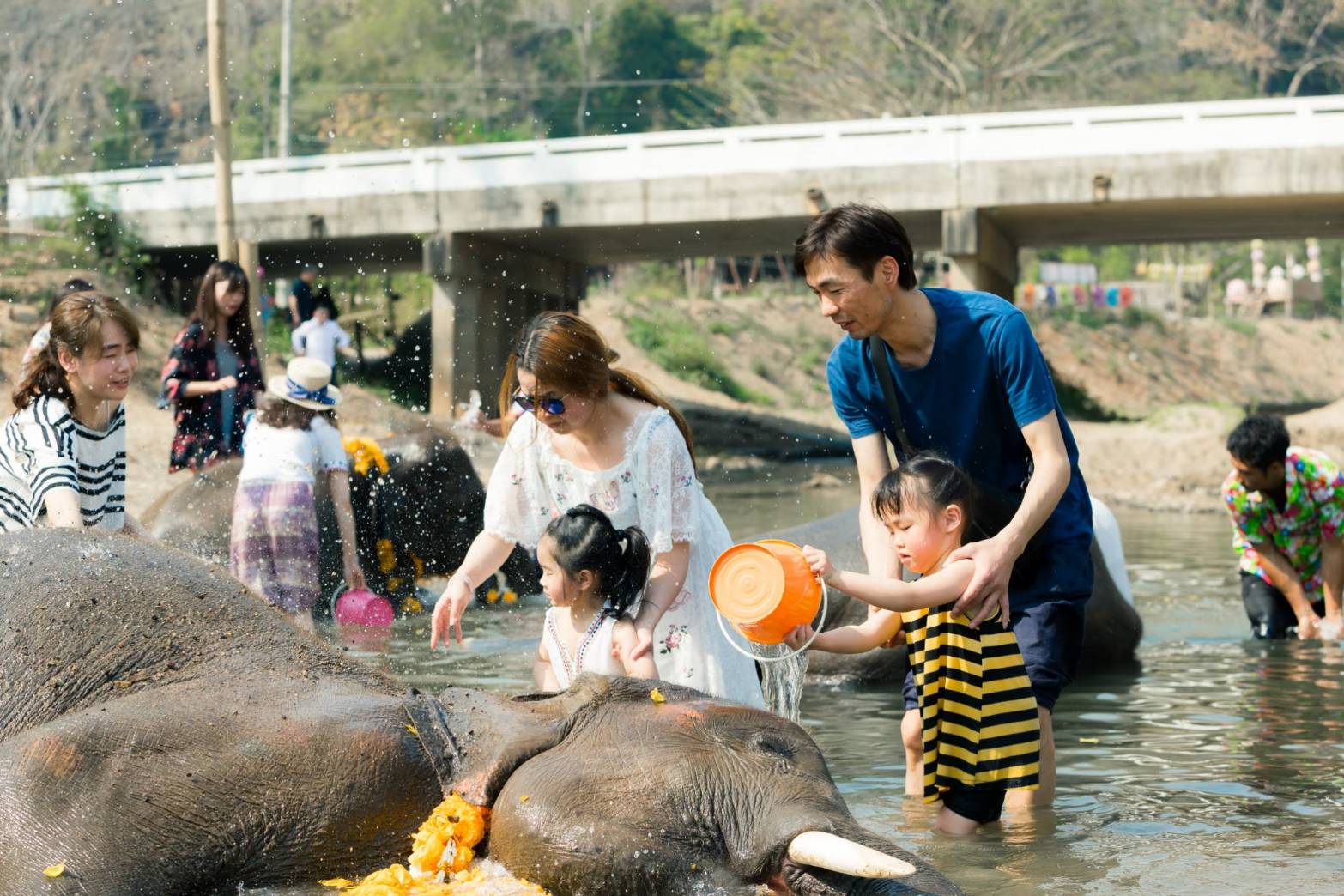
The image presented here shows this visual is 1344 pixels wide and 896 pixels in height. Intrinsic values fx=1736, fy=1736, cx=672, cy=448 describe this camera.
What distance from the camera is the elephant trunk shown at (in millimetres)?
3312

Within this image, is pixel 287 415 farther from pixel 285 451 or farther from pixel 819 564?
pixel 819 564

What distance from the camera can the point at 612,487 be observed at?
17.0ft

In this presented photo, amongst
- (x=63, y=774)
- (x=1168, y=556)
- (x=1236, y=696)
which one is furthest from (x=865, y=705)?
(x=1168, y=556)

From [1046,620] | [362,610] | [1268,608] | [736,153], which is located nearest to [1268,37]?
[736,153]

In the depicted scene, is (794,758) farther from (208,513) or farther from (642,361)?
(642,361)

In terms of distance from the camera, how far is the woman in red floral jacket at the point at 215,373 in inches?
381

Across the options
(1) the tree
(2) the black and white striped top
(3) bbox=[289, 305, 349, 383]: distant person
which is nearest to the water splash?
(2) the black and white striped top

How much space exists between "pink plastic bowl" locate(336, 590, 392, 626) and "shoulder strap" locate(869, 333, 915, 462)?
438cm

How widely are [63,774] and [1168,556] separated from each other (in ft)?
38.9

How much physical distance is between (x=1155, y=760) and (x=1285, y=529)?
10.1 ft

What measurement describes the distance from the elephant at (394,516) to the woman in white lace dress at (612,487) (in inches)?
178

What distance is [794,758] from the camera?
149 inches

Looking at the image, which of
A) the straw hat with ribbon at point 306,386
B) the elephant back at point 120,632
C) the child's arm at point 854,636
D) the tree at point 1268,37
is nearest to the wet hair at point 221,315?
the straw hat with ribbon at point 306,386

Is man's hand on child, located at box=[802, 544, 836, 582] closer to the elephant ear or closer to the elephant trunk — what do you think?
the elephant ear
